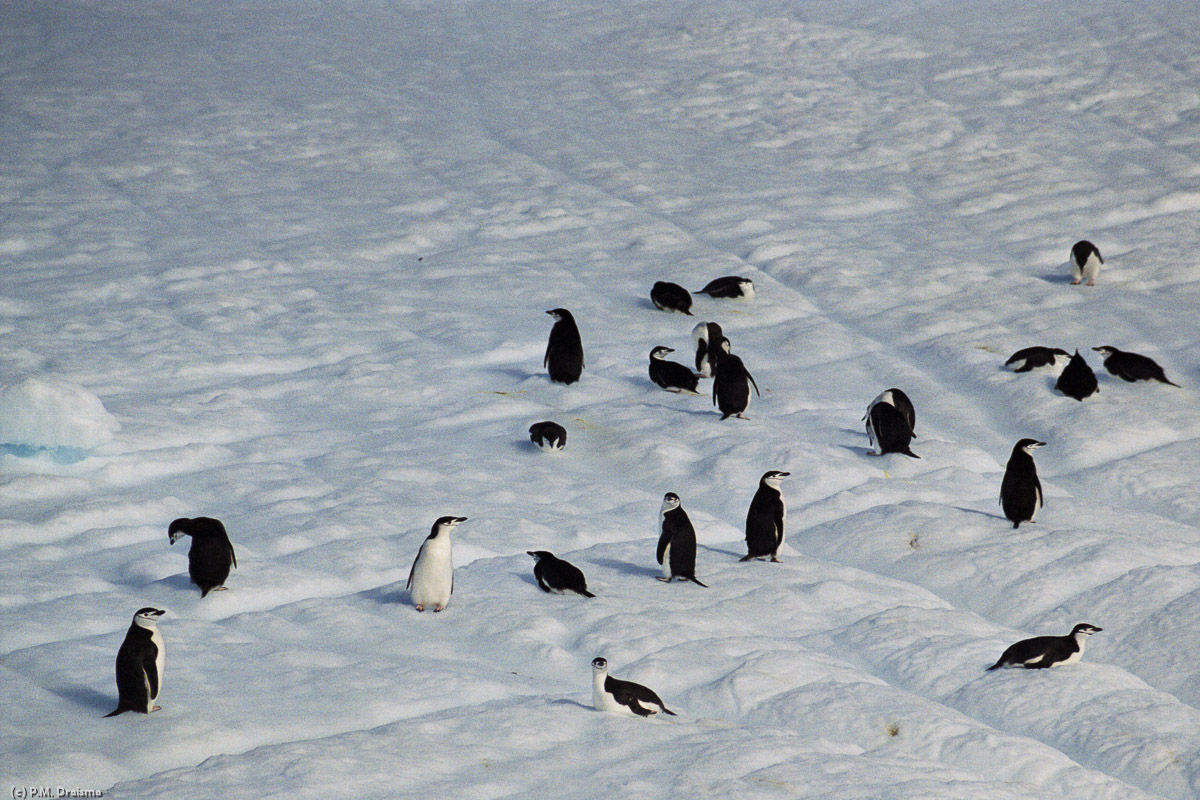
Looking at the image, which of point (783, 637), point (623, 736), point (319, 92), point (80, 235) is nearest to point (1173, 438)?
point (783, 637)

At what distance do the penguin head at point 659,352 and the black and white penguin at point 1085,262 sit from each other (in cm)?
466

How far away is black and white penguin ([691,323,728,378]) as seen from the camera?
10.5 m

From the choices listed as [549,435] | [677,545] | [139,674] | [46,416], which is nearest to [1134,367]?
[549,435]

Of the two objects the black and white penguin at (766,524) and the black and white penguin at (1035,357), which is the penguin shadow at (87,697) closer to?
the black and white penguin at (766,524)

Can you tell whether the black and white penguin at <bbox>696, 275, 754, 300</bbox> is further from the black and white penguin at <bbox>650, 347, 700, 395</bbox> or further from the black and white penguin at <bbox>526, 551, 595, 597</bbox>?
the black and white penguin at <bbox>526, 551, 595, 597</bbox>

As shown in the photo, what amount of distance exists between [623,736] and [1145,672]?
2.73m

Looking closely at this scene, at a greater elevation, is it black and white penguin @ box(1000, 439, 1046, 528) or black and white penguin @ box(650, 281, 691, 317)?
black and white penguin @ box(1000, 439, 1046, 528)

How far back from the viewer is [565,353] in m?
10.2

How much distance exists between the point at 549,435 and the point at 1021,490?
10.8ft

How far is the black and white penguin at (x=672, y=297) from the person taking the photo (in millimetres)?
11945

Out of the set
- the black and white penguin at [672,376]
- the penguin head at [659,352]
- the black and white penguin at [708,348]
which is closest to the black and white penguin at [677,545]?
the black and white penguin at [672,376]

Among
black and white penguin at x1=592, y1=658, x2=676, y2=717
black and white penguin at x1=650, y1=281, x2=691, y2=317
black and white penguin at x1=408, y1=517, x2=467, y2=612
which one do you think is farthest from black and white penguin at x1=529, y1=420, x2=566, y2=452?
black and white penguin at x1=592, y1=658, x2=676, y2=717

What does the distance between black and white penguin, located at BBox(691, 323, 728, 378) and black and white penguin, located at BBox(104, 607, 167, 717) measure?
621 centimetres

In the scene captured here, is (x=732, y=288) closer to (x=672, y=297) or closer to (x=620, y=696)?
(x=672, y=297)
